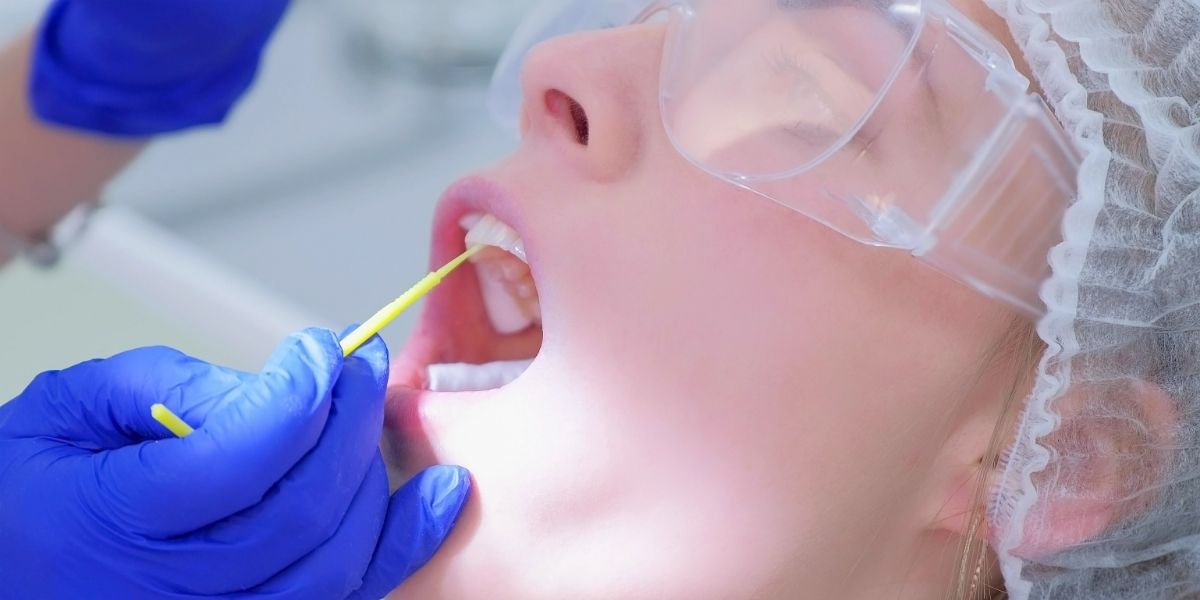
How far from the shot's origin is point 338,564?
39.2 inches

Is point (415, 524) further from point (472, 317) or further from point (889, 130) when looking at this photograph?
point (889, 130)

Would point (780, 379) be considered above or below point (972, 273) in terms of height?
below

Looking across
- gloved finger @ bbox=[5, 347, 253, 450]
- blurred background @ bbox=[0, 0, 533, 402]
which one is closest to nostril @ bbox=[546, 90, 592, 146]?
gloved finger @ bbox=[5, 347, 253, 450]

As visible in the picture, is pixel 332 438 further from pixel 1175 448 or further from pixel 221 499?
pixel 1175 448

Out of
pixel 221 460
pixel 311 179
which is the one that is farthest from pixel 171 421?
pixel 311 179

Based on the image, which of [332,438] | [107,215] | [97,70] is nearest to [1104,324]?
[332,438]

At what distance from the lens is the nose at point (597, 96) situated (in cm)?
103

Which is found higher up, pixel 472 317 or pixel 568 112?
pixel 568 112

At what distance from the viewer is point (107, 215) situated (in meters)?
1.98

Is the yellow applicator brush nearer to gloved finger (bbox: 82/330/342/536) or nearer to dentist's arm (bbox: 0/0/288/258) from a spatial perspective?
gloved finger (bbox: 82/330/342/536)

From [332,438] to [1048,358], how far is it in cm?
60

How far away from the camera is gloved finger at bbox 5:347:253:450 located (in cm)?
100

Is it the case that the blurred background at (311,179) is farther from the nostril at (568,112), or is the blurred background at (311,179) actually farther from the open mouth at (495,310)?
the nostril at (568,112)

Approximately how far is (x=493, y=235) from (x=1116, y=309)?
1.78 ft
